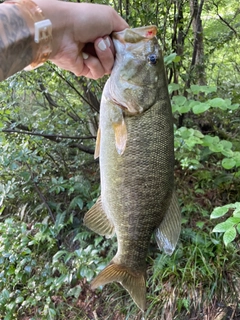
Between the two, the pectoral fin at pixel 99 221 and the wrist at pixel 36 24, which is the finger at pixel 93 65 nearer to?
the wrist at pixel 36 24

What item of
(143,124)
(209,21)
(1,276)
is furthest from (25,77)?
(209,21)

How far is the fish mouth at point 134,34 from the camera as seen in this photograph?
160 cm

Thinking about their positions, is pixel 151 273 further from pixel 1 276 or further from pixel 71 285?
pixel 1 276

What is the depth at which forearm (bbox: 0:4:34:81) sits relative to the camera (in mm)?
1295

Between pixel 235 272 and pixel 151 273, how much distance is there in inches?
28.9

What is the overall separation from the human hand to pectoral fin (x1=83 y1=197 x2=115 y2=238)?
29.5 inches

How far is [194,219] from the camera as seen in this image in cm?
340

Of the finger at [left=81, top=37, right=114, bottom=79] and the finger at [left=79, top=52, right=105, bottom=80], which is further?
the finger at [left=79, top=52, right=105, bottom=80]

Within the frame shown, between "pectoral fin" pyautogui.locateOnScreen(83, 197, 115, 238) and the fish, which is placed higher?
the fish

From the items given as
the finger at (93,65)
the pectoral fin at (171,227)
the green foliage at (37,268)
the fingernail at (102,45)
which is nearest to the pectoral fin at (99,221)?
the pectoral fin at (171,227)

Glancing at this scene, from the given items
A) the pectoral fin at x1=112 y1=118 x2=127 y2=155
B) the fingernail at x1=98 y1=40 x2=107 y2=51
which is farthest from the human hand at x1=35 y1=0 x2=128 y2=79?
the pectoral fin at x1=112 y1=118 x2=127 y2=155

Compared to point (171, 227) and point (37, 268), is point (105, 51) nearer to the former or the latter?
point (171, 227)

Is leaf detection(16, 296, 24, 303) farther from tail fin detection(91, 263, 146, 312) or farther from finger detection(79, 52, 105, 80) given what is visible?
finger detection(79, 52, 105, 80)

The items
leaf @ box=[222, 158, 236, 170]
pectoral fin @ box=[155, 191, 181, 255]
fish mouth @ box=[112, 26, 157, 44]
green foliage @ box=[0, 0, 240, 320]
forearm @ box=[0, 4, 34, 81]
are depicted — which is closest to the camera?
forearm @ box=[0, 4, 34, 81]
